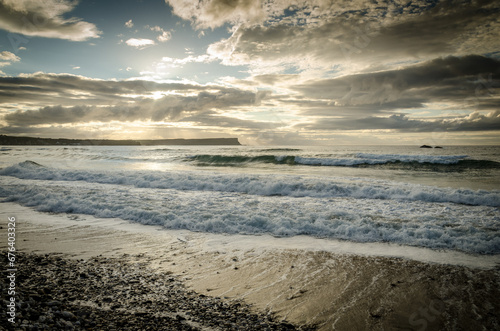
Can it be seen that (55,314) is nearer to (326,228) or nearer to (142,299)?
(142,299)

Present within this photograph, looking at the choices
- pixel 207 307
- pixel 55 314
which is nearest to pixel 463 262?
pixel 207 307

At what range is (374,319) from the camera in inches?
139

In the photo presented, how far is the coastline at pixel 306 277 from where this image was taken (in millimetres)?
3613

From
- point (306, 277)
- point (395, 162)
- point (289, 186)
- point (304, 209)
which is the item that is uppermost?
point (395, 162)

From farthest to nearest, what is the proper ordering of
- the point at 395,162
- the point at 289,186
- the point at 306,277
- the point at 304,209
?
the point at 395,162 < the point at 289,186 < the point at 304,209 < the point at 306,277

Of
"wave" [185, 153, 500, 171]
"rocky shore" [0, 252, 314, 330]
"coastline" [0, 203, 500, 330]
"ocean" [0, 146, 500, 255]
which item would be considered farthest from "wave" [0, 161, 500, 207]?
"wave" [185, 153, 500, 171]

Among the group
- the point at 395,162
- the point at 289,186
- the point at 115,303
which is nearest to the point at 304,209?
the point at 289,186

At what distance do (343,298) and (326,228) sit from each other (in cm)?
363

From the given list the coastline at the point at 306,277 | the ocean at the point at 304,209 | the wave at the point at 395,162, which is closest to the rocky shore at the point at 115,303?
the coastline at the point at 306,277

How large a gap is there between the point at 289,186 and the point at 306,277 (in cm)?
951

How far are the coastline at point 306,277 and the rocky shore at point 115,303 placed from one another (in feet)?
0.96

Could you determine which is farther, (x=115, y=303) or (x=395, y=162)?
(x=395, y=162)

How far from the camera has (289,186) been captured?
14.1 meters

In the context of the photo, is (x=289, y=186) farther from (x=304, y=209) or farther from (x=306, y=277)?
(x=306, y=277)
